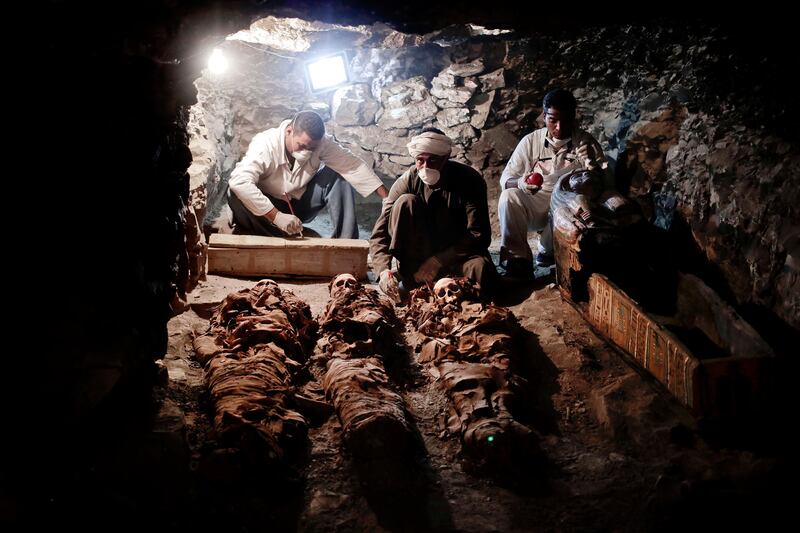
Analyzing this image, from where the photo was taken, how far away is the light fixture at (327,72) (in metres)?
9.48

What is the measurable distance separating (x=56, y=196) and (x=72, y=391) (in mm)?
983

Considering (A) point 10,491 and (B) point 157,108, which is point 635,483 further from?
(B) point 157,108

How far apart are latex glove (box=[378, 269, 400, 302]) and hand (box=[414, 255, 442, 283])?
231 mm

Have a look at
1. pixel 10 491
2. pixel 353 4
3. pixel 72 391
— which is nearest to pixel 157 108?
pixel 353 4

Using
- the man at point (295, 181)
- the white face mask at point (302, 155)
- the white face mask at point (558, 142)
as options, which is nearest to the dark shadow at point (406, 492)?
the man at point (295, 181)

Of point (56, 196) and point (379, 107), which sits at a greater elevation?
point (379, 107)

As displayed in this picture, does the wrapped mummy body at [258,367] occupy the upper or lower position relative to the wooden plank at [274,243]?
lower

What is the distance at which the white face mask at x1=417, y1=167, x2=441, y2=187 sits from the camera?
614 centimetres

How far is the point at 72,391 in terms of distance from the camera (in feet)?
10.1

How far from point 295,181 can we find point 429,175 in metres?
2.05

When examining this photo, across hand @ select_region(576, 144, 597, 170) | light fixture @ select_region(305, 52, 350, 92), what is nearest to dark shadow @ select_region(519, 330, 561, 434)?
hand @ select_region(576, 144, 597, 170)

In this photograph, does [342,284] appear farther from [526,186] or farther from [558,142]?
[558,142]

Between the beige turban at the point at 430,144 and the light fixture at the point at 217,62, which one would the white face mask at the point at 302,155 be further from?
the light fixture at the point at 217,62

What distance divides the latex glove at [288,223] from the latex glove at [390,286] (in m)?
1.31
